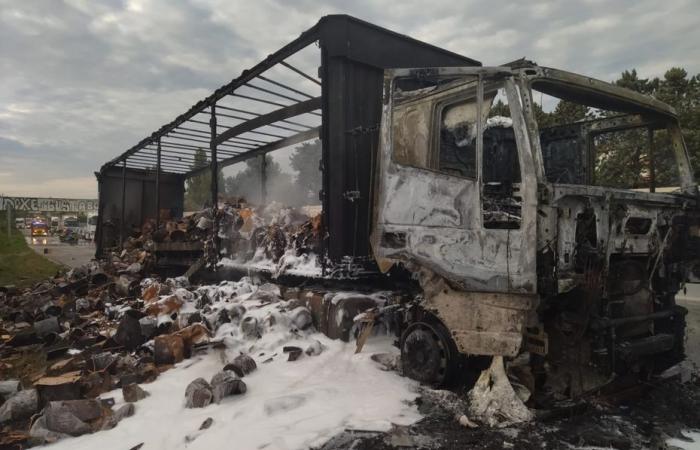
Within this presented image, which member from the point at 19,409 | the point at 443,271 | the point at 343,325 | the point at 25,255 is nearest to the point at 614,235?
the point at 443,271

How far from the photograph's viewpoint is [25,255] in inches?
492

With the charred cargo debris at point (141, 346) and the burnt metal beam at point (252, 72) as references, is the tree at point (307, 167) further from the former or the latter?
the charred cargo debris at point (141, 346)

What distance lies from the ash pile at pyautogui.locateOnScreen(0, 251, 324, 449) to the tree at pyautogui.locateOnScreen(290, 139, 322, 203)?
2329mm

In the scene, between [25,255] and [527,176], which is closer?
[527,176]

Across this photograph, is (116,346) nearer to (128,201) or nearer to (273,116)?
(273,116)

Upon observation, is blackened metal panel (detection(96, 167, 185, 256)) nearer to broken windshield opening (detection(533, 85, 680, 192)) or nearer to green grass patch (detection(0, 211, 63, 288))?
green grass patch (detection(0, 211, 63, 288))

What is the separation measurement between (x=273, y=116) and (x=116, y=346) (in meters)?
4.02

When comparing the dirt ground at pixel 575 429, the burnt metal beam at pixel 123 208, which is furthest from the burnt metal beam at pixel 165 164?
the dirt ground at pixel 575 429

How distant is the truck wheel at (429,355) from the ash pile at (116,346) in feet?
3.45

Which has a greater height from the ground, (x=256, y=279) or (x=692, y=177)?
(x=692, y=177)

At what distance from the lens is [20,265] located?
456 inches

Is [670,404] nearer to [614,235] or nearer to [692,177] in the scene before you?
[614,235]

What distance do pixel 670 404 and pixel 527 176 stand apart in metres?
2.17

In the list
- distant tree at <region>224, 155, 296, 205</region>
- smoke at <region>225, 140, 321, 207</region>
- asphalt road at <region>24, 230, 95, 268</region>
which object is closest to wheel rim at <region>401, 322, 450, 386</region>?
smoke at <region>225, 140, 321, 207</region>
